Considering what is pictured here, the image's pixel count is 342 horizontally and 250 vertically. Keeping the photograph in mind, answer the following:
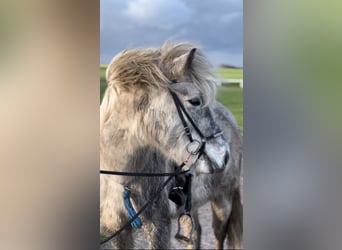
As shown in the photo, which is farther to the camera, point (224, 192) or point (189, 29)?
point (224, 192)

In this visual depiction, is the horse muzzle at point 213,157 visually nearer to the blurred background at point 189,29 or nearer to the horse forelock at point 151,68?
the blurred background at point 189,29

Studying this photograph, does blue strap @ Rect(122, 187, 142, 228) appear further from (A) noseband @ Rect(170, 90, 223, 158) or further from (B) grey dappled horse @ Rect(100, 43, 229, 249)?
(A) noseband @ Rect(170, 90, 223, 158)

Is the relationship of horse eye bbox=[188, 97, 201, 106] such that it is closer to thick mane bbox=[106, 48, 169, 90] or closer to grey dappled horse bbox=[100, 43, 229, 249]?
grey dappled horse bbox=[100, 43, 229, 249]

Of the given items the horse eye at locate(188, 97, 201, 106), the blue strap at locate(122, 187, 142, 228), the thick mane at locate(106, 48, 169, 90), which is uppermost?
the thick mane at locate(106, 48, 169, 90)

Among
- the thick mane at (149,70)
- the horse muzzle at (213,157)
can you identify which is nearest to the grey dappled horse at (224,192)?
the horse muzzle at (213,157)

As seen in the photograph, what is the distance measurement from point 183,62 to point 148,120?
0.85 feet

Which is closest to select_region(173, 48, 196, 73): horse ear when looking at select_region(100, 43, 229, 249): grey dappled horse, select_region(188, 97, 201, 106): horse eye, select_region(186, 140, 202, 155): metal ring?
select_region(100, 43, 229, 249): grey dappled horse

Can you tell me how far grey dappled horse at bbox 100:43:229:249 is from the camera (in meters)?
1.46

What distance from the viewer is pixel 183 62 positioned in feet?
4.81

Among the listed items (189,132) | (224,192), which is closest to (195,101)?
(189,132)

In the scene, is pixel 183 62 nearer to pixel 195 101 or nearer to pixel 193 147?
pixel 195 101

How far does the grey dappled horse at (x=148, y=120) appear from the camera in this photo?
1.46 metres

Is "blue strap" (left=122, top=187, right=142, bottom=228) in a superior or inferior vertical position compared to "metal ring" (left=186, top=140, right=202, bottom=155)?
inferior
